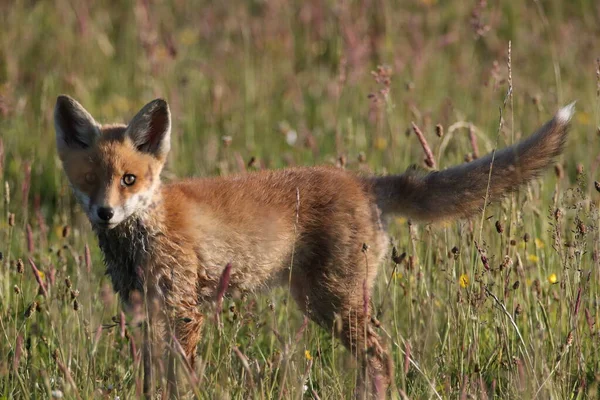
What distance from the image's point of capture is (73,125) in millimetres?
4469

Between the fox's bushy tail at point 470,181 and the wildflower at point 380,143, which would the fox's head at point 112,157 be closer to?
the fox's bushy tail at point 470,181

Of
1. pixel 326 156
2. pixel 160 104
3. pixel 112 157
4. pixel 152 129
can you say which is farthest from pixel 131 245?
pixel 326 156

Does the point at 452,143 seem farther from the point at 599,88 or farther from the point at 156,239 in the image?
the point at 156,239

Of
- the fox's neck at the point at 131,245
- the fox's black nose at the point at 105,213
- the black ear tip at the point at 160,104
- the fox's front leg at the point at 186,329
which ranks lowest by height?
the fox's front leg at the point at 186,329

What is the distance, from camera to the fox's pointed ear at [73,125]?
4.41 meters

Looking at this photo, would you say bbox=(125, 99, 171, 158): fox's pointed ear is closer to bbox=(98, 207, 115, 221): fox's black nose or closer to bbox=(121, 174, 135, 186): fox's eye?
bbox=(121, 174, 135, 186): fox's eye

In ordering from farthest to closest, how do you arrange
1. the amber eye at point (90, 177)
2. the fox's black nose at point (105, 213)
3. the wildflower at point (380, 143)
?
the wildflower at point (380, 143) → the amber eye at point (90, 177) → the fox's black nose at point (105, 213)

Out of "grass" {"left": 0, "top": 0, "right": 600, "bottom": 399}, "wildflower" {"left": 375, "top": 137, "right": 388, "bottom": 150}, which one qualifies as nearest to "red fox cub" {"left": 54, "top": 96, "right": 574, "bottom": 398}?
"grass" {"left": 0, "top": 0, "right": 600, "bottom": 399}

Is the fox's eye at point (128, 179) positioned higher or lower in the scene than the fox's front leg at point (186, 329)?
higher

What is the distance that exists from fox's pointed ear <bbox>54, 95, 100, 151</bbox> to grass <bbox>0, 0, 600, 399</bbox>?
1.36 ft

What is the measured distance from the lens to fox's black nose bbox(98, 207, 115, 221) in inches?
159

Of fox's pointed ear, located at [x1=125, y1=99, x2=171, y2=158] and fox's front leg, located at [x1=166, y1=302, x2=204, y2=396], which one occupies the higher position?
fox's pointed ear, located at [x1=125, y1=99, x2=171, y2=158]

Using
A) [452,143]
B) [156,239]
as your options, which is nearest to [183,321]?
[156,239]

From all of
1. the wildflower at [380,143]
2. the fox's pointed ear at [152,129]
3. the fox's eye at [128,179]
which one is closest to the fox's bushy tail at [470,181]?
the fox's pointed ear at [152,129]
